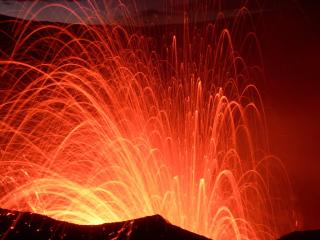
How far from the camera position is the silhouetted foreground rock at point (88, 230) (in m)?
6.94

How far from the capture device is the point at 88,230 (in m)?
7.12

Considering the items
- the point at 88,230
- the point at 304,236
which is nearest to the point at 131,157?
the point at 88,230

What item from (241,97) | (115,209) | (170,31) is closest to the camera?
(115,209)

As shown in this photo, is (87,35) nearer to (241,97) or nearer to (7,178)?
(241,97)

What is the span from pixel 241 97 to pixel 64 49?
16887mm

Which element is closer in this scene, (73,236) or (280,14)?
(73,236)

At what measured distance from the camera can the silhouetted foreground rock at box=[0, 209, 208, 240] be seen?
6938mm

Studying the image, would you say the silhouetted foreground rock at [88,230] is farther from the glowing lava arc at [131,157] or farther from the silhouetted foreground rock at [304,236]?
the glowing lava arc at [131,157]

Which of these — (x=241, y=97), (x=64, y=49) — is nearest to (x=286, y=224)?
(x=241, y=97)

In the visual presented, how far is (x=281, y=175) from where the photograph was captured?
21969 mm

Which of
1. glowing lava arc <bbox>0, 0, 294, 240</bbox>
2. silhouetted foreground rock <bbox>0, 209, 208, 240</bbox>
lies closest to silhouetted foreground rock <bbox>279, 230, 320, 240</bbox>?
silhouetted foreground rock <bbox>0, 209, 208, 240</bbox>

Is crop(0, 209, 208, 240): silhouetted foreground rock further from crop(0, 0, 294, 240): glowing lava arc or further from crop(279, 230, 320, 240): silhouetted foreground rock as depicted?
crop(0, 0, 294, 240): glowing lava arc

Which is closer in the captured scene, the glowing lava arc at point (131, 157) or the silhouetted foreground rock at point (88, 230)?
the silhouetted foreground rock at point (88, 230)

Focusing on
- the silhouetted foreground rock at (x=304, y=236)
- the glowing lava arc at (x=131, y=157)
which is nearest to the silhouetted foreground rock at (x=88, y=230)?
the silhouetted foreground rock at (x=304, y=236)
